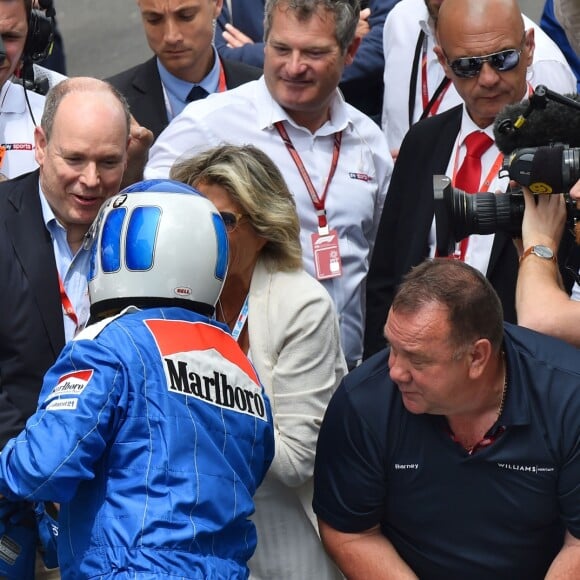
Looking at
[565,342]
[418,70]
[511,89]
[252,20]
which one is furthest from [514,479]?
[252,20]

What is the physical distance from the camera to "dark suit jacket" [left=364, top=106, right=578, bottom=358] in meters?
4.67

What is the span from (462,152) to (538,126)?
32.1 inches

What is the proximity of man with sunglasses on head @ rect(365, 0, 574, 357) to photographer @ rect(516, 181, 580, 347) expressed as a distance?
1.78ft

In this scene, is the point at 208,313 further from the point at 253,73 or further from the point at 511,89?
the point at 253,73

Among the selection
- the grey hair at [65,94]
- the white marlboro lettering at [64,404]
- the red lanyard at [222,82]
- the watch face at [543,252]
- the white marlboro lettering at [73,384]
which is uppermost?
the grey hair at [65,94]

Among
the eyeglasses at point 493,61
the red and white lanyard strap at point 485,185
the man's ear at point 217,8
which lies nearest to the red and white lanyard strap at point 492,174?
the red and white lanyard strap at point 485,185

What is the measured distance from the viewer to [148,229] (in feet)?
10.2

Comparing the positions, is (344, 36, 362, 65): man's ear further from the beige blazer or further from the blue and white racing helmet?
the blue and white racing helmet

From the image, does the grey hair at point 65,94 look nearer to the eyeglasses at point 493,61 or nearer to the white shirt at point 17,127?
the white shirt at point 17,127

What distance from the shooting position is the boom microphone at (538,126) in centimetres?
388

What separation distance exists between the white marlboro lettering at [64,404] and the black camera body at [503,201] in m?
1.49

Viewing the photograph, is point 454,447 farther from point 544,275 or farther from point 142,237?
point 142,237

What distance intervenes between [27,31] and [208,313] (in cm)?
227

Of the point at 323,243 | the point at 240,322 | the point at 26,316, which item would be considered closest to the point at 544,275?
the point at 240,322
